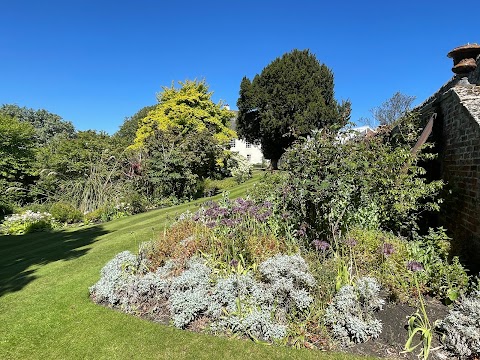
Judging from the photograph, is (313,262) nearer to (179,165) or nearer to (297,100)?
(179,165)

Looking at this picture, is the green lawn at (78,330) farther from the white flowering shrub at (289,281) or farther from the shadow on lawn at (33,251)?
the white flowering shrub at (289,281)

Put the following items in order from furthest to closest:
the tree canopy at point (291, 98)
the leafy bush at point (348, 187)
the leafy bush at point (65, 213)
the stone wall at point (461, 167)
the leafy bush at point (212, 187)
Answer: the tree canopy at point (291, 98) < the leafy bush at point (212, 187) < the leafy bush at point (65, 213) < the leafy bush at point (348, 187) < the stone wall at point (461, 167)

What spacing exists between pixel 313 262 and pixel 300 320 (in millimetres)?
912

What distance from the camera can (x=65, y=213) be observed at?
10922mm

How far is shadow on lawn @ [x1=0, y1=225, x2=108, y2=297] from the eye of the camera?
5.14 meters

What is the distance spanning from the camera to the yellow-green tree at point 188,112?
2120 cm

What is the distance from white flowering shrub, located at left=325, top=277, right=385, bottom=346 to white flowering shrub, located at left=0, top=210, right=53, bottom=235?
10.5 meters

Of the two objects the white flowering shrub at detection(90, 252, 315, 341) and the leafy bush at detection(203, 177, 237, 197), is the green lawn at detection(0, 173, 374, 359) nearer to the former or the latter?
the white flowering shrub at detection(90, 252, 315, 341)

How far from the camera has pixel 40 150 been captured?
17250 millimetres

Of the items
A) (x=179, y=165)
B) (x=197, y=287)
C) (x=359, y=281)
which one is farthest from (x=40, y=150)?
(x=359, y=281)

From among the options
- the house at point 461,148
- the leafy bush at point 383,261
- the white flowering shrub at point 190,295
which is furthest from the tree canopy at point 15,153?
the house at point 461,148

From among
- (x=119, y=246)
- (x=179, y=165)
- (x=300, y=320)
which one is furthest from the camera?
(x=179, y=165)

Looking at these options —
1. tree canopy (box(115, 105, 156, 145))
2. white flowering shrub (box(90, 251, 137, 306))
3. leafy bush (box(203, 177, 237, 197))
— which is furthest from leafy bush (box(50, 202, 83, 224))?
tree canopy (box(115, 105, 156, 145))

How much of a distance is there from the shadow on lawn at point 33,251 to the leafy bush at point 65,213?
126 centimetres
